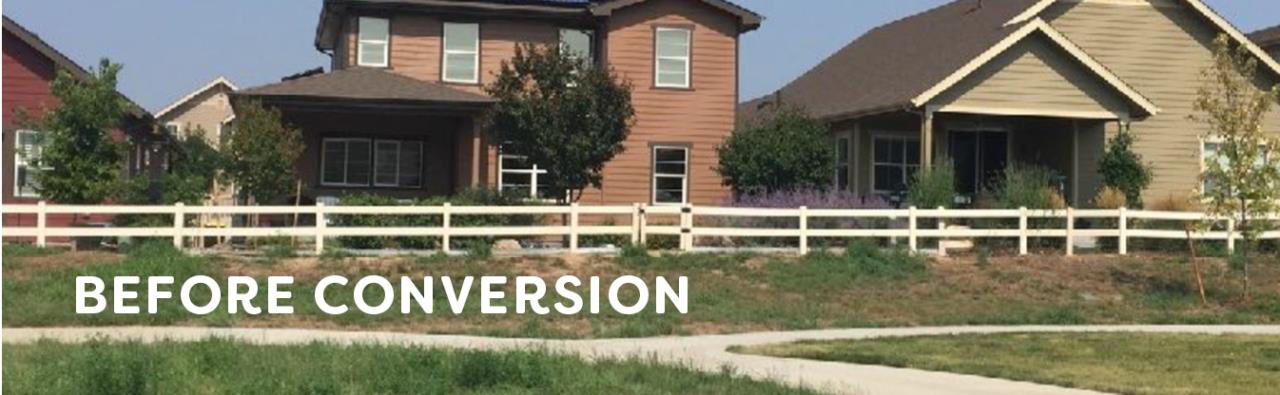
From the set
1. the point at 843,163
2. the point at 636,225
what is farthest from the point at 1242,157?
the point at 843,163

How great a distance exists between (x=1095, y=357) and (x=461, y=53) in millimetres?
19557

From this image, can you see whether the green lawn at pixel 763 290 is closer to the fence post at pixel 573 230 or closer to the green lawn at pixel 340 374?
the fence post at pixel 573 230

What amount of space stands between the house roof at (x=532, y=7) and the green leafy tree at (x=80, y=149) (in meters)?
5.95

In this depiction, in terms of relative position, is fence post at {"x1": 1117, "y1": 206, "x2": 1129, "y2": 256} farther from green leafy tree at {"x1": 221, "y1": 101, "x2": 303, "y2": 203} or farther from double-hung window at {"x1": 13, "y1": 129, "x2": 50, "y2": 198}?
double-hung window at {"x1": 13, "y1": 129, "x2": 50, "y2": 198}

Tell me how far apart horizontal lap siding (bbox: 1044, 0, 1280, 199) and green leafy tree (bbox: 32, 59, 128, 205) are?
66.2ft

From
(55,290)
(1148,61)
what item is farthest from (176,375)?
(1148,61)

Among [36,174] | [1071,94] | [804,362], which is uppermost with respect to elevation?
[1071,94]

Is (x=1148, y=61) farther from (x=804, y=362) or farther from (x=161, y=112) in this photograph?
(x=161, y=112)

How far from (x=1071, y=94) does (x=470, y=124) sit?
39.9 ft

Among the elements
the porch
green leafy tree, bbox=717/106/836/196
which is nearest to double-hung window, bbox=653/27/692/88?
green leafy tree, bbox=717/106/836/196

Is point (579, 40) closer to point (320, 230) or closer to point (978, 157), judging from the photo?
point (978, 157)

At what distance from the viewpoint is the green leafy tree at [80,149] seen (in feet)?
90.6

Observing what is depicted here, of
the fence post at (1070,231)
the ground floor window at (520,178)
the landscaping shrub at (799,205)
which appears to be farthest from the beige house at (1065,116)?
the ground floor window at (520,178)

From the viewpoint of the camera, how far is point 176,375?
38.7 ft
